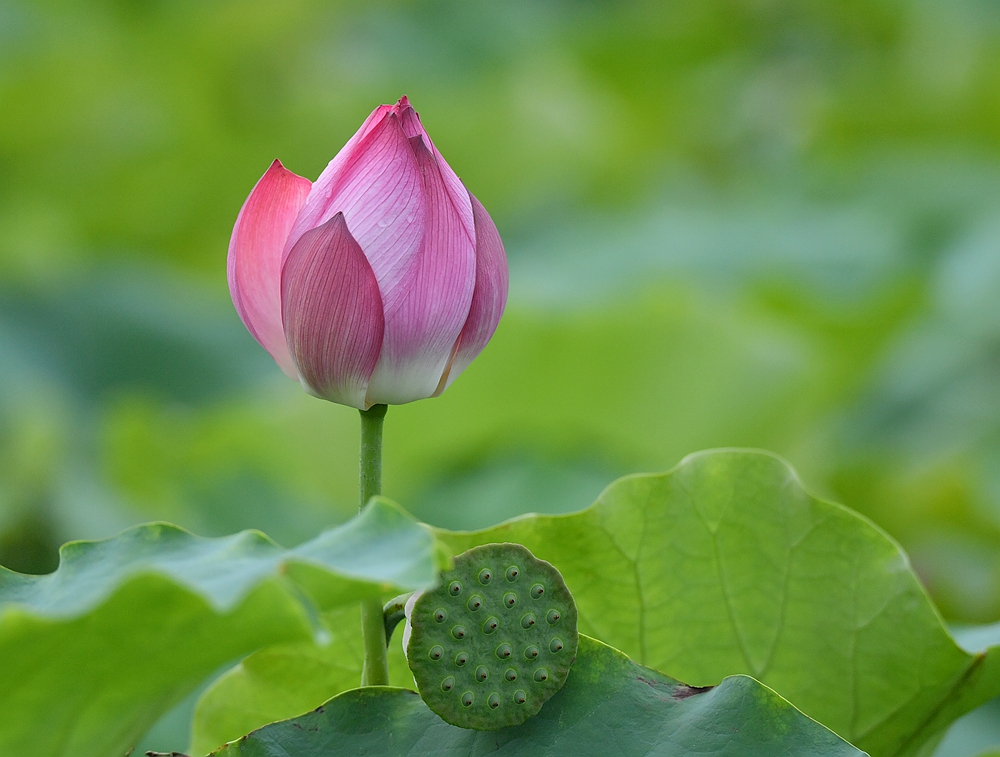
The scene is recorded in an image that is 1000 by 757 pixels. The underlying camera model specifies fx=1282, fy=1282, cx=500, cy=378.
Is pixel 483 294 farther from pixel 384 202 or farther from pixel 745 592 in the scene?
pixel 745 592

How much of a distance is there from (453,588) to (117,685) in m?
0.13

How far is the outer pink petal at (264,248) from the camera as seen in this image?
1.78 feet

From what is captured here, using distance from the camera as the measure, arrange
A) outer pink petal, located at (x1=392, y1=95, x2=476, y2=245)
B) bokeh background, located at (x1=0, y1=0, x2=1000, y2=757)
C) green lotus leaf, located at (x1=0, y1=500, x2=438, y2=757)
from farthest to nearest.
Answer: bokeh background, located at (x1=0, y1=0, x2=1000, y2=757) → outer pink petal, located at (x1=392, y1=95, x2=476, y2=245) → green lotus leaf, located at (x1=0, y1=500, x2=438, y2=757)

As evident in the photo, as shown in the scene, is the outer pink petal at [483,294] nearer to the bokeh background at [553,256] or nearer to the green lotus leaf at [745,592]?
the green lotus leaf at [745,592]

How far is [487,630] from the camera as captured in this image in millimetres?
510

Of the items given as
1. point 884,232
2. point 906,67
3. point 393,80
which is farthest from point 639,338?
point 906,67

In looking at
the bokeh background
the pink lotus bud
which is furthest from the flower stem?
the bokeh background

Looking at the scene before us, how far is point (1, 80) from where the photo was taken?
2.48 m

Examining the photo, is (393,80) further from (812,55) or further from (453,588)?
(453,588)

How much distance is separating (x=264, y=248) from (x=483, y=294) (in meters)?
0.10

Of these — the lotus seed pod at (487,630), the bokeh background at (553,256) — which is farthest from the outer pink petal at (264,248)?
the bokeh background at (553,256)

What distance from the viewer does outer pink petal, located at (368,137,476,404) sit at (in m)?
0.52

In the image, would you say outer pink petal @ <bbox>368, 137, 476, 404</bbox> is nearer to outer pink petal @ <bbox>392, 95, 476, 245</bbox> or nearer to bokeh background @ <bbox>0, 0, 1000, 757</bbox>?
outer pink petal @ <bbox>392, 95, 476, 245</bbox>

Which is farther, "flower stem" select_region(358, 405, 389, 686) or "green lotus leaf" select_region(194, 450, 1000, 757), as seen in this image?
"green lotus leaf" select_region(194, 450, 1000, 757)
